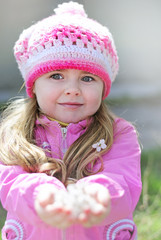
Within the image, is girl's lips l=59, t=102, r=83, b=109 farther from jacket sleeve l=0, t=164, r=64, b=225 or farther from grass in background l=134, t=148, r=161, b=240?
grass in background l=134, t=148, r=161, b=240

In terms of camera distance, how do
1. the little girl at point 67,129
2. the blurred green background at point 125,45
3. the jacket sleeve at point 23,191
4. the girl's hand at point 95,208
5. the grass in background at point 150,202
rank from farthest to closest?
the blurred green background at point 125,45, the grass in background at point 150,202, the little girl at point 67,129, the jacket sleeve at point 23,191, the girl's hand at point 95,208

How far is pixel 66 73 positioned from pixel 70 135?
0.26m

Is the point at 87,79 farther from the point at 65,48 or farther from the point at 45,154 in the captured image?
the point at 45,154

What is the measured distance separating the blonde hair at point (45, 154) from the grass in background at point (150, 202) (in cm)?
67

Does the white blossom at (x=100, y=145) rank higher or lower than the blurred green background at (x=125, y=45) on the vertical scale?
higher

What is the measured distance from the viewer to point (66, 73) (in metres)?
1.91

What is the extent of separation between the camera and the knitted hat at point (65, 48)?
6.15ft

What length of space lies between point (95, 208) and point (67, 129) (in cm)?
72

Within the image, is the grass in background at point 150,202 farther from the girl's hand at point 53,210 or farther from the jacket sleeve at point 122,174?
the girl's hand at point 53,210

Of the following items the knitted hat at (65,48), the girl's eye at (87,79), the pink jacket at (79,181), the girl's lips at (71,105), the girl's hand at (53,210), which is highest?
the knitted hat at (65,48)

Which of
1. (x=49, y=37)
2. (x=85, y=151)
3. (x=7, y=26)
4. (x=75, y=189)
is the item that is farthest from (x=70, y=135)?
(x=7, y=26)

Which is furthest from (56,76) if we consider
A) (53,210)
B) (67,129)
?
(53,210)

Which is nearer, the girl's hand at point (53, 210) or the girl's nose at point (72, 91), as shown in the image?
the girl's hand at point (53, 210)

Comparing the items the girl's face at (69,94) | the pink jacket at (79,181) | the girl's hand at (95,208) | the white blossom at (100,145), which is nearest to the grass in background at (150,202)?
the pink jacket at (79,181)
